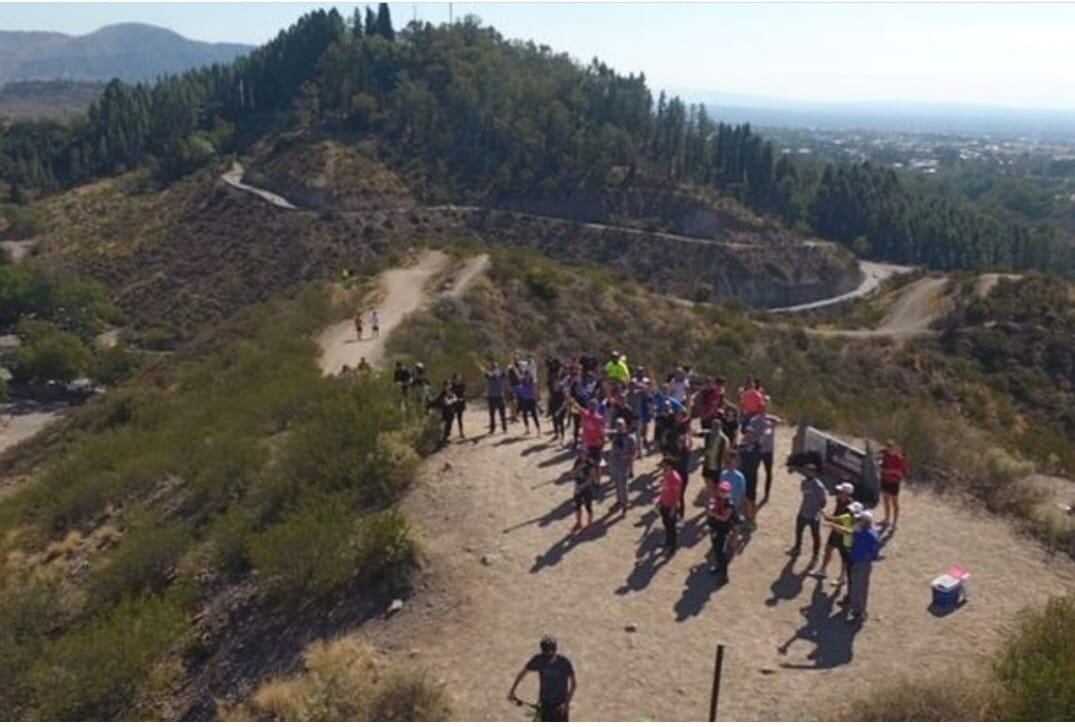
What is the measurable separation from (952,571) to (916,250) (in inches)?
3836

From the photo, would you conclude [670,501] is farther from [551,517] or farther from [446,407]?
[446,407]

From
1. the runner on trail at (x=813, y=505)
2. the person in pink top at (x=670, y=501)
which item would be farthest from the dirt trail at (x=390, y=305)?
the runner on trail at (x=813, y=505)

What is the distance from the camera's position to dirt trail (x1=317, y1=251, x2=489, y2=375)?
29.6m

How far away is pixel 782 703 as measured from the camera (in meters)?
10.5

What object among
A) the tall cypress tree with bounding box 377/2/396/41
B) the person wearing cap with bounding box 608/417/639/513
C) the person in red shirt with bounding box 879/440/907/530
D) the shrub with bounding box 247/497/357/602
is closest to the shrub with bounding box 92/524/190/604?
the shrub with bounding box 247/497/357/602

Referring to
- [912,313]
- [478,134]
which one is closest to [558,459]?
[912,313]

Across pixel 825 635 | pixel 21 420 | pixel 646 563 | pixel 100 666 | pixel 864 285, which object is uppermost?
pixel 825 635

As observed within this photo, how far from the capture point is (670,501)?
44.1 ft

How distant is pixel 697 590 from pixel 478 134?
8915 centimetres

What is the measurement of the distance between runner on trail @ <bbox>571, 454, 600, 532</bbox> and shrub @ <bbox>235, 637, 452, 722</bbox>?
425 cm

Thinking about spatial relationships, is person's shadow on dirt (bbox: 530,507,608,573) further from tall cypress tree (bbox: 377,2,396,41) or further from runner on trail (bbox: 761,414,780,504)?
tall cypress tree (bbox: 377,2,396,41)

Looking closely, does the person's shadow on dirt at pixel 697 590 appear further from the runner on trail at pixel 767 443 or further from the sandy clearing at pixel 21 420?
the sandy clearing at pixel 21 420

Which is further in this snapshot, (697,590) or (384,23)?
(384,23)

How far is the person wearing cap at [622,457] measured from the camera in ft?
48.8
